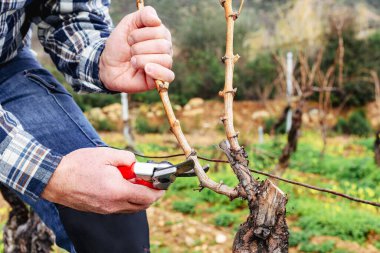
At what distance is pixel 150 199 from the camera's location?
1.10 meters

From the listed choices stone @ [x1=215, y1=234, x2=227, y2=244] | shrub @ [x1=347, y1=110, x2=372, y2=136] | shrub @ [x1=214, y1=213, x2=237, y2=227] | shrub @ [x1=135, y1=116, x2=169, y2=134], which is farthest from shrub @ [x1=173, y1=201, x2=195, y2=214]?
shrub @ [x1=347, y1=110, x2=372, y2=136]

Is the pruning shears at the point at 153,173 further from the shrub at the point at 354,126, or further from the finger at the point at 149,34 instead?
the shrub at the point at 354,126

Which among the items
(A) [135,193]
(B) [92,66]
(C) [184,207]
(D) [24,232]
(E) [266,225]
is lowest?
(C) [184,207]

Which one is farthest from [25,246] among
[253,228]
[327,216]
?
[327,216]

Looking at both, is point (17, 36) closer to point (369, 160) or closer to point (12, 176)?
point (12, 176)

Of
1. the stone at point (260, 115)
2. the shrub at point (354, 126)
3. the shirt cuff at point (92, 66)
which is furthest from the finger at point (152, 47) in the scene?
the stone at point (260, 115)

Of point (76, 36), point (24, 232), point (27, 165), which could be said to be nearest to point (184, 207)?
point (24, 232)

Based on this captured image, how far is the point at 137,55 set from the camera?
4.42 ft

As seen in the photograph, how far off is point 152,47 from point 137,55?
0.06m

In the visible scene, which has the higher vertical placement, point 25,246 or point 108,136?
point 25,246

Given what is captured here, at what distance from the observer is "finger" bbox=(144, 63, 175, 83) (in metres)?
1.30

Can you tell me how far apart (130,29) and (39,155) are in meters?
0.48

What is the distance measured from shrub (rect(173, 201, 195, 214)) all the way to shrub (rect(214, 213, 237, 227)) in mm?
528

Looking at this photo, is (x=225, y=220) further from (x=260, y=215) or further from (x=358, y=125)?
(x=358, y=125)
